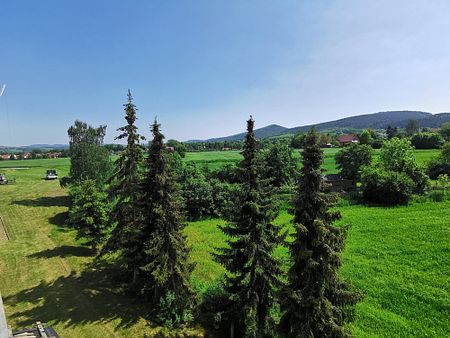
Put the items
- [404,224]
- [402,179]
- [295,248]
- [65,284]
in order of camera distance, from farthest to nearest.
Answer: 1. [402,179]
2. [404,224]
3. [65,284]
4. [295,248]

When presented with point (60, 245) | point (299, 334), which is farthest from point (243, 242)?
point (60, 245)

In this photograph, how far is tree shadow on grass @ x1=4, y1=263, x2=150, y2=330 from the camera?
15.6 m

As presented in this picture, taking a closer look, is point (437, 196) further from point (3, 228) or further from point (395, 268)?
point (3, 228)

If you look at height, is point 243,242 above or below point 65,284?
above

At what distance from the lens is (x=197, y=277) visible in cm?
2125

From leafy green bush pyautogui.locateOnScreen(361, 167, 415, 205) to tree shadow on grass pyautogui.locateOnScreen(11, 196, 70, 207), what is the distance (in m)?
41.8

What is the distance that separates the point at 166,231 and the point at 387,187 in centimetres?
3525

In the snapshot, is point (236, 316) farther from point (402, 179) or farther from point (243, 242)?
point (402, 179)

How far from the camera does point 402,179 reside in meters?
39.8

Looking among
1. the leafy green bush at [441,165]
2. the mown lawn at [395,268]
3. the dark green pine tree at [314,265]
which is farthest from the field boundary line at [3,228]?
the leafy green bush at [441,165]

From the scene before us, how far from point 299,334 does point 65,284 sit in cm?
1558

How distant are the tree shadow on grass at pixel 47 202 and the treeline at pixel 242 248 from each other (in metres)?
15.9

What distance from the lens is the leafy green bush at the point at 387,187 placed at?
3962 cm

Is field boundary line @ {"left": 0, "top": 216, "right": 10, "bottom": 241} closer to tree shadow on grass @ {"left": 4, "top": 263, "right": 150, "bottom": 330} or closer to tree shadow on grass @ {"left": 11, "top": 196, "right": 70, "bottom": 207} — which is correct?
tree shadow on grass @ {"left": 11, "top": 196, "right": 70, "bottom": 207}
